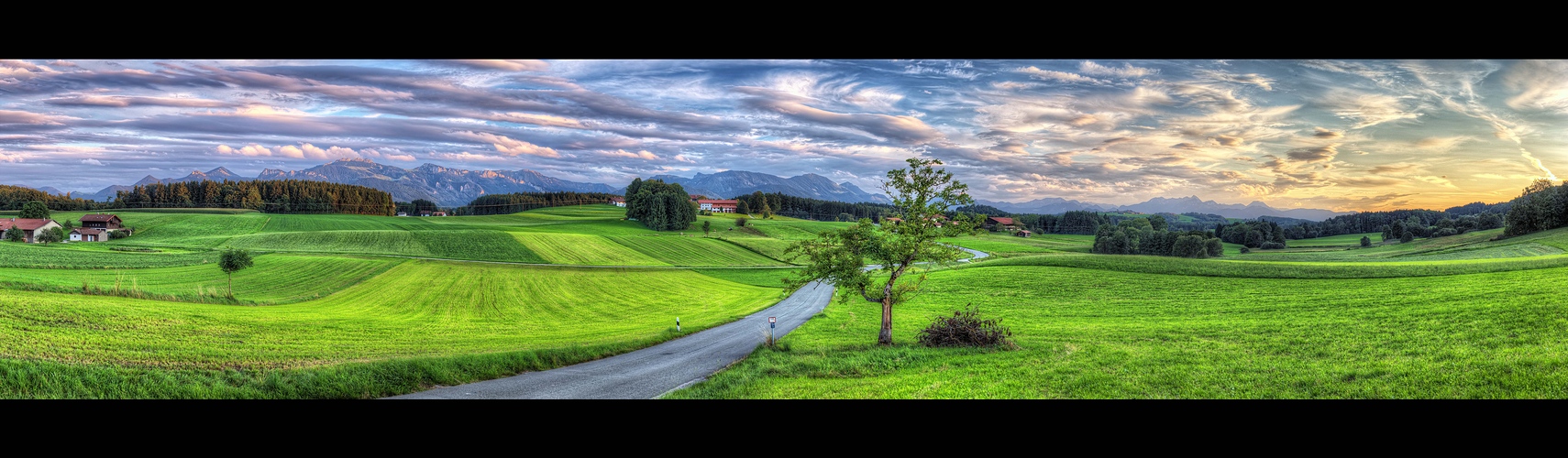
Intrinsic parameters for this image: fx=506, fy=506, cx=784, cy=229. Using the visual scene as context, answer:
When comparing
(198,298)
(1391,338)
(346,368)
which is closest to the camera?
(346,368)

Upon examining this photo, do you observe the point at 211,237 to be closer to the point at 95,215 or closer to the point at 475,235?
the point at 95,215

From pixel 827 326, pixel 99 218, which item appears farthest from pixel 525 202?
pixel 827 326

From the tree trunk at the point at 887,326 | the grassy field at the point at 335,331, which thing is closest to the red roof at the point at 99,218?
the grassy field at the point at 335,331

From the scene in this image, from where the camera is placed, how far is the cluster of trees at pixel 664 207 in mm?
43281

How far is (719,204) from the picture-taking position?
39375 mm

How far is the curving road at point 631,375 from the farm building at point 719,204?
2306 centimetres

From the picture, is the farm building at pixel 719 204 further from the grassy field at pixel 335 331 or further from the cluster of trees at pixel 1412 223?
the cluster of trees at pixel 1412 223

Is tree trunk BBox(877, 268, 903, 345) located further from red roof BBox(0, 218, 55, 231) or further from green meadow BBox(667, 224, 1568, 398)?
red roof BBox(0, 218, 55, 231)

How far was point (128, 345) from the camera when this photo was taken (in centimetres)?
891

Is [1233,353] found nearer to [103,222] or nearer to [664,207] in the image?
[664,207]

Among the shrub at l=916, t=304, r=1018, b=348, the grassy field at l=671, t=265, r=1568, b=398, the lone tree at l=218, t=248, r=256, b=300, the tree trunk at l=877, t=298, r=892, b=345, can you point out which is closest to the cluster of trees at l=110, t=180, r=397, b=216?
the lone tree at l=218, t=248, r=256, b=300
